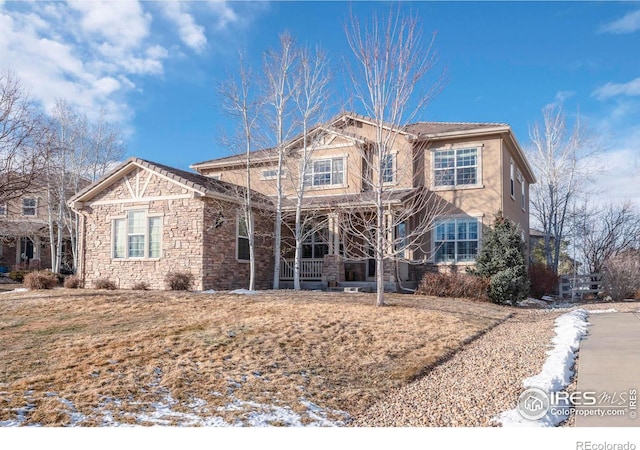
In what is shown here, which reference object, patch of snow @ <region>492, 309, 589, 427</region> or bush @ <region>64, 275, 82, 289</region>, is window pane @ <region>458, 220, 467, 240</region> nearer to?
patch of snow @ <region>492, 309, 589, 427</region>

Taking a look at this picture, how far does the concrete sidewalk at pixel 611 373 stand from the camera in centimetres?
463

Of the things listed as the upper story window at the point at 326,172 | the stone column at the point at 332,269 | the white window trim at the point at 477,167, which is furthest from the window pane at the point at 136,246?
the white window trim at the point at 477,167

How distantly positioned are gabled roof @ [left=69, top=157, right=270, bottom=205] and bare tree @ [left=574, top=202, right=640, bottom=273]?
19.2 metres

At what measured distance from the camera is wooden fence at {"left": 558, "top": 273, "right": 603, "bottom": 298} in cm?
1991

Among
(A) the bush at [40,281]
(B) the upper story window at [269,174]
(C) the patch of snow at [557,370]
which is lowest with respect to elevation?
(C) the patch of snow at [557,370]

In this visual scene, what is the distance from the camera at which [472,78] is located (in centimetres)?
1423

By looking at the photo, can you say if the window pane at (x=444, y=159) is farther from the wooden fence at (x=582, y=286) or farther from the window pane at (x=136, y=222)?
the window pane at (x=136, y=222)

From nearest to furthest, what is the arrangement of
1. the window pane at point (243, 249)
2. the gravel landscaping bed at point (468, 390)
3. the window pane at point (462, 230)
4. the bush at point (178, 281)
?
1. the gravel landscaping bed at point (468, 390)
2. the bush at point (178, 281)
3. the window pane at point (243, 249)
4. the window pane at point (462, 230)

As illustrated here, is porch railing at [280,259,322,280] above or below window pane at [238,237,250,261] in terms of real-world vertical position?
below

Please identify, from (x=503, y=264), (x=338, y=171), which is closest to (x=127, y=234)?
(x=338, y=171)

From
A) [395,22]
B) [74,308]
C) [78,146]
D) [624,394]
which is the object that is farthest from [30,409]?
[78,146]

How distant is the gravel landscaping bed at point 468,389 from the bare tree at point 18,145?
46.9 ft

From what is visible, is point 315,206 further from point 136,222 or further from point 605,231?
point 605,231

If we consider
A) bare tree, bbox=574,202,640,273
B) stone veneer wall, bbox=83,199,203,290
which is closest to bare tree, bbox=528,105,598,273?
bare tree, bbox=574,202,640,273
